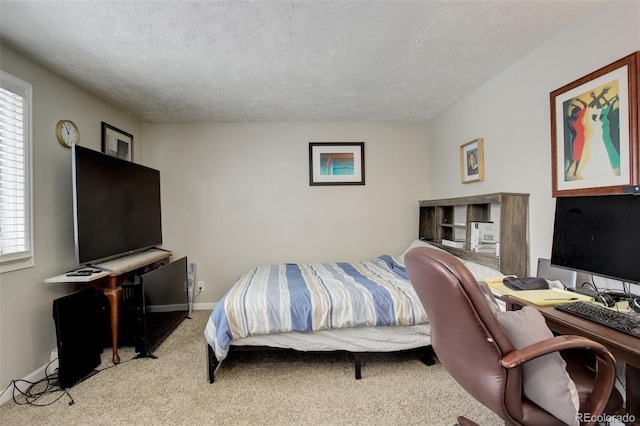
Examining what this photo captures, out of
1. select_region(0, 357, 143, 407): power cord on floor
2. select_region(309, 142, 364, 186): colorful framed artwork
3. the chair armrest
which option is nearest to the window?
select_region(0, 357, 143, 407): power cord on floor

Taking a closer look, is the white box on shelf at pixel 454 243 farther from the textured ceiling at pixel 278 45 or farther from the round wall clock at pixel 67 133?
the round wall clock at pixel 67 133

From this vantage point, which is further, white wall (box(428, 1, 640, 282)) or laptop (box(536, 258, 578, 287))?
laptop (box(536, 258, 578, 287))

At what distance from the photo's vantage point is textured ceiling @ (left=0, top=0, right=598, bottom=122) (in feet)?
5.39

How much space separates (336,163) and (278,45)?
1.97 meters

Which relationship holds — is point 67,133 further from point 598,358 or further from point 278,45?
point 598,358

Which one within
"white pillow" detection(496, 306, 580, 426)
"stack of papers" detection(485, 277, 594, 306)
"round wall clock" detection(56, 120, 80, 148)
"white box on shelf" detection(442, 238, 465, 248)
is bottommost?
"white pillow" detection(496, 306, 580, 426)

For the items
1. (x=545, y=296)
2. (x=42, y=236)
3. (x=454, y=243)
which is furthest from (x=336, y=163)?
(x=42, y=236)

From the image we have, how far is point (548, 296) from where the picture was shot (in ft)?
4.99

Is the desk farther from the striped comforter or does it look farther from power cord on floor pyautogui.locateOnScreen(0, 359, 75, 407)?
power cord on floor pyautogui.locateOnScreen(0, 359, 75, 407)

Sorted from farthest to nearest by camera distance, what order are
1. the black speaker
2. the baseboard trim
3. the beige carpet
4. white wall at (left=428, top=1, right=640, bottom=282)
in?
the baseboard trim, the black speaker, the beige carpet, white wall at (left=428, top=1, right=640, bottom=282)

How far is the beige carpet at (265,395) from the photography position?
1.71m

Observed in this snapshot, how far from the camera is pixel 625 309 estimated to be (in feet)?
4.36

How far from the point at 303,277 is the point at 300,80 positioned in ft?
5.96

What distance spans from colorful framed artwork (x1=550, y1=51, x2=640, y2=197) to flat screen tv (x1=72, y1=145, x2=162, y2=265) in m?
3.48
